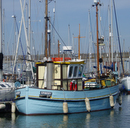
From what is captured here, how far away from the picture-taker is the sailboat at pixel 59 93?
21.7 m

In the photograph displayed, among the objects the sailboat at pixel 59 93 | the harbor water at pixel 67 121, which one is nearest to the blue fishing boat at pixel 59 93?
the sailboat at pixel 59 93

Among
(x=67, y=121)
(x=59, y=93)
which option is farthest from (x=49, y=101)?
(x=67, y=121)

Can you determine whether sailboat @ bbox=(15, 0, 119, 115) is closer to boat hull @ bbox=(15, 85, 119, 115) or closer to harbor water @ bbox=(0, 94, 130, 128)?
boat hull @ bbox=(15, 85, 119, 115)

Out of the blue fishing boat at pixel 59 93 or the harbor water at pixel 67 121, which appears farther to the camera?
the blue fishing boat at pixel 59 93

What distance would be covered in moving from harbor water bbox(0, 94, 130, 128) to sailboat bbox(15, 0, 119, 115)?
59cm

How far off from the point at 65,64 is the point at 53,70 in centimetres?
111

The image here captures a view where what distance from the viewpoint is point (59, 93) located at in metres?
22.1

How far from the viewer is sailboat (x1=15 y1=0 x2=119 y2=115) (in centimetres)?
2173

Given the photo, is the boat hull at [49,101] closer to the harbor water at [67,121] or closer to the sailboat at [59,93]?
the sailboat at [59,93]

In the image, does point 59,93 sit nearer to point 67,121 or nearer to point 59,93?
point 59,93

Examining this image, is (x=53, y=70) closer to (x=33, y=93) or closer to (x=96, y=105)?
(x=33, y=93)

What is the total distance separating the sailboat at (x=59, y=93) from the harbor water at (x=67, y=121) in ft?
1.95

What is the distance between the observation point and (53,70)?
23578mm

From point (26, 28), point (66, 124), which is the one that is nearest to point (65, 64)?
point (66, 124)
